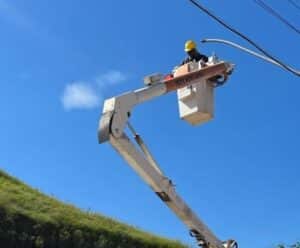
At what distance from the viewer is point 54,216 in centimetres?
2044

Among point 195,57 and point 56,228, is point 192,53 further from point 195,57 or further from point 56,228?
point 56,228

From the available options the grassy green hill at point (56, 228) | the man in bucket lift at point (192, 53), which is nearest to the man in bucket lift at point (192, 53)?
the man in bucket lift at point (192, 53)

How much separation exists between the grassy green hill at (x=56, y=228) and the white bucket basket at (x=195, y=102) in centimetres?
771

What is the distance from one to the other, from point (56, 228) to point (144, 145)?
29.1 feet

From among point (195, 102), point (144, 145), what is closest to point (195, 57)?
point (195, 102)

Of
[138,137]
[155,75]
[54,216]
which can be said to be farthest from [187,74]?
[54,216]

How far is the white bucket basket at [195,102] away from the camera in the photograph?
11.8 meters

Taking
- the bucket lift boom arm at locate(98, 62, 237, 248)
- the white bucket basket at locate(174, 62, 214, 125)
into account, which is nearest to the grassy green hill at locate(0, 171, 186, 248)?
the bucket lift boom arm at locate(98, 62, 237, 248)

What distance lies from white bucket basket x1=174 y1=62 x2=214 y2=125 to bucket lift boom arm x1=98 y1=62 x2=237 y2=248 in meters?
0.15

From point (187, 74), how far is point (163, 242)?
12399mm

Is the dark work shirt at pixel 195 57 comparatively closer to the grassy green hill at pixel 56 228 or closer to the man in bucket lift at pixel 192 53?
the man in bucket lift at pixel 192 53

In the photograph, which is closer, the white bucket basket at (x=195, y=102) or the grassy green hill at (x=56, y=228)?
the white bucket basket at (x=195, y=102)

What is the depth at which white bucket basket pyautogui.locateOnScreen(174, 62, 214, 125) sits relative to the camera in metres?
11.8

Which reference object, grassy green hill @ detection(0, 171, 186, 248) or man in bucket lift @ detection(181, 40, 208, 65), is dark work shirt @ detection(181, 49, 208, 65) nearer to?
man in bucket lift @ detection(181, 40, 208, 65)
